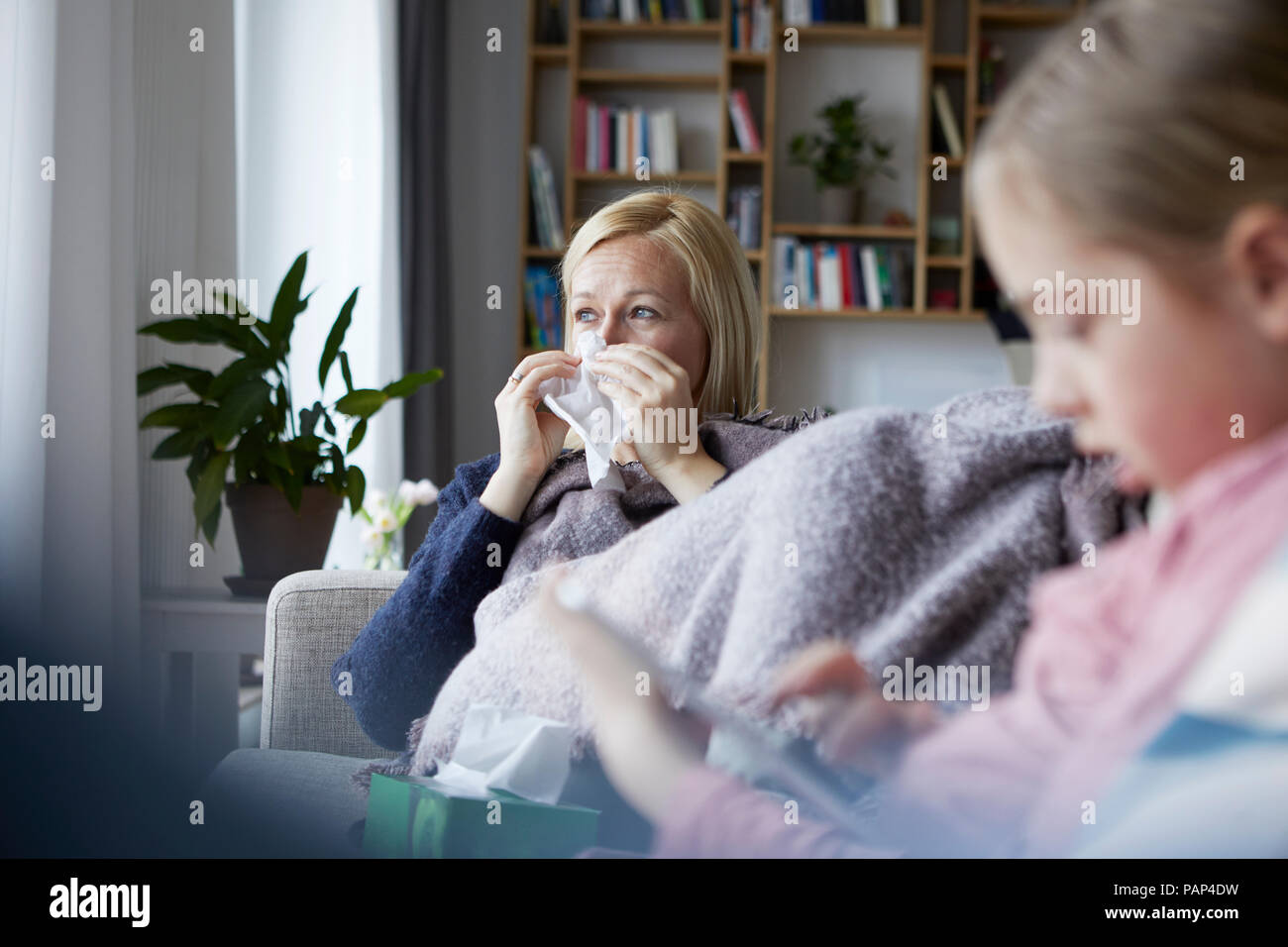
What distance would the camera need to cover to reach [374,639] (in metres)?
0.91

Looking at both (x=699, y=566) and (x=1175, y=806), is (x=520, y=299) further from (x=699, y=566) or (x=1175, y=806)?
(x=1175, y=806)

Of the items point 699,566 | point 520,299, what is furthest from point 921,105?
point 699,566

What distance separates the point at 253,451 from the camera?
1644 millimetres

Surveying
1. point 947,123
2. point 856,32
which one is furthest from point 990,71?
point 856,32

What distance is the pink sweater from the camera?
12.2 inches

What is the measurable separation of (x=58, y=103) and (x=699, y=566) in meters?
1.31

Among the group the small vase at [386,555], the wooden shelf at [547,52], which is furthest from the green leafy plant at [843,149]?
the small vase at [386,555]

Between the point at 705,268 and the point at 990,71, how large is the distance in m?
3.05

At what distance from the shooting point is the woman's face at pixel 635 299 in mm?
953

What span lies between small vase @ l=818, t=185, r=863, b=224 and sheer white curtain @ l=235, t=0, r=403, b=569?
1431 millimetres

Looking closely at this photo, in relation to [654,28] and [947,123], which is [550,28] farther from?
[947,123]

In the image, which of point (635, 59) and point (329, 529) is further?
point (635, 59)

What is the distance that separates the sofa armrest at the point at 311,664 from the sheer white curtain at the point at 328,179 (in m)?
1.41
